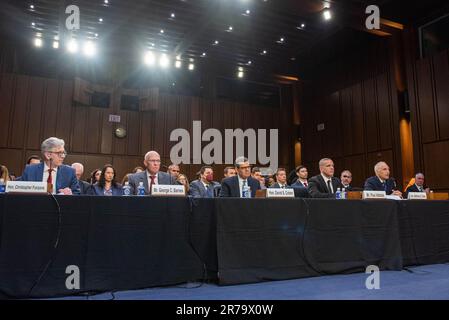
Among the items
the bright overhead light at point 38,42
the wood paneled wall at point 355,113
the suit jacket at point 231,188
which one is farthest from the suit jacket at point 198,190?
the bright overhead light at point 38,42

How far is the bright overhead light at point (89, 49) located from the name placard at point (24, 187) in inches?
341

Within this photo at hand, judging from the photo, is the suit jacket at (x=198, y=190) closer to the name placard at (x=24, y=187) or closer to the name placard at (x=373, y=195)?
the name placard at (x=373, y=195)

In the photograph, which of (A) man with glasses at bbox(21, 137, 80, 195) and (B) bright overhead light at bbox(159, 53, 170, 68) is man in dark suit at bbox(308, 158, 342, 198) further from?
(B) bright overhead light at bbox(159, 53, 170, 68)

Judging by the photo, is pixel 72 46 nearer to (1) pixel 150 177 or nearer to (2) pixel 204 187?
(2) pixel 204 187

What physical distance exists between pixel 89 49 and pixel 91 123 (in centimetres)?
215

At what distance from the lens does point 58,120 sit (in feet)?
33.4

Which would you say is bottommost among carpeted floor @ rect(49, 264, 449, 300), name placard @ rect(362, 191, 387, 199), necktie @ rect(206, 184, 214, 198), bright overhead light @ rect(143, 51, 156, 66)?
carpeted floor @ rect(49, 264, 449, 300)

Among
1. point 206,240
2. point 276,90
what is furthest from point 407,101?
point 206,240

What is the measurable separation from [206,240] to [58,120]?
29.1 ft

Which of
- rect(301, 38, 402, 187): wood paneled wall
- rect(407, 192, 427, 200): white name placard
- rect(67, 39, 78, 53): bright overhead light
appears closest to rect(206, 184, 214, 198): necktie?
rect(407, 192, 427, 200): white name placard

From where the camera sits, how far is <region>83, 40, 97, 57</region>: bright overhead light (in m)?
10.0

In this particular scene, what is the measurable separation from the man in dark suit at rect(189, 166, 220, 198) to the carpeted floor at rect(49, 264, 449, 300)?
2216mm

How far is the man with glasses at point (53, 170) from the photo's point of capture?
311 cm
